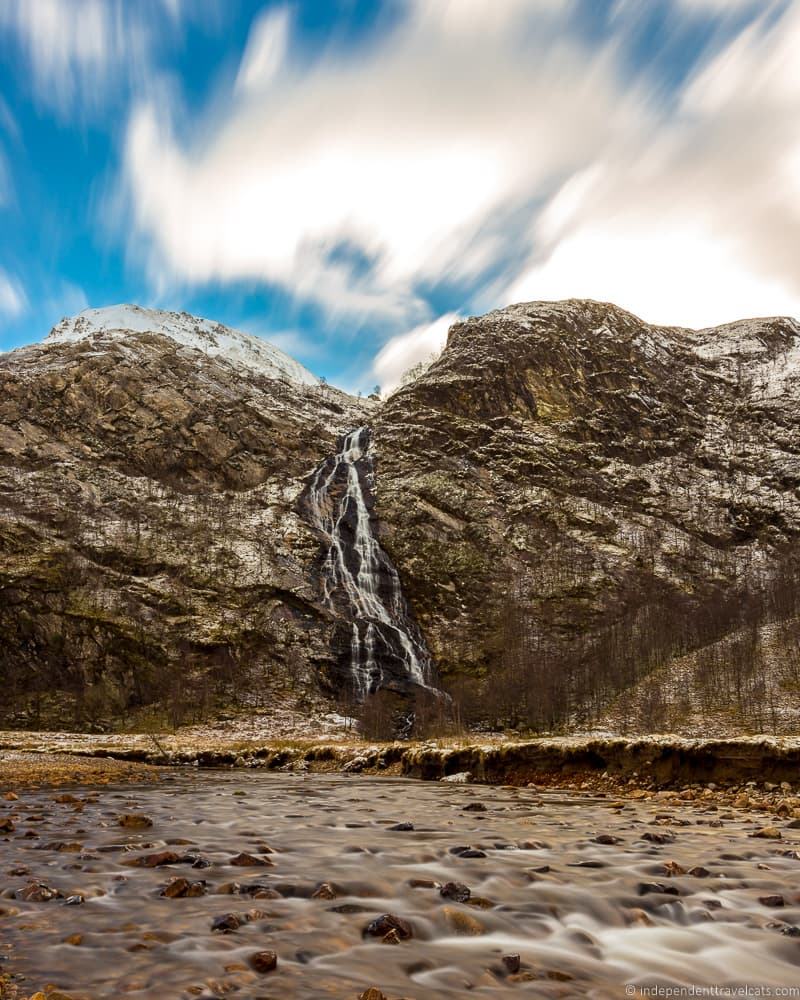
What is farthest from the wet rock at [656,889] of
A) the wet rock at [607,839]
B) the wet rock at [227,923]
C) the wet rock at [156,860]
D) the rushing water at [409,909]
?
the wet rock at [156,860]

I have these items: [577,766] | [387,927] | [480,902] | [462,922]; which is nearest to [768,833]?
[480,902]

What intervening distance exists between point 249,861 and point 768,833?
907 centimetres

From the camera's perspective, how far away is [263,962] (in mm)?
5648

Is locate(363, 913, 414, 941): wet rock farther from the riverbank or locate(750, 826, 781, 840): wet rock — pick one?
the riverbank

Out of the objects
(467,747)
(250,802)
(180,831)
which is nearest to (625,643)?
(467,747)

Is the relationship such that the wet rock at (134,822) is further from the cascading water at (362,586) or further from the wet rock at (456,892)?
the cascading water at (362,586)

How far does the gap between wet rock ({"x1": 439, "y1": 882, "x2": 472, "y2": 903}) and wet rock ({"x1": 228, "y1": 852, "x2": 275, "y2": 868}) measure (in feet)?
8.96

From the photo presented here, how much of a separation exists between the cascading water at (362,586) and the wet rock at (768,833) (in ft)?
227

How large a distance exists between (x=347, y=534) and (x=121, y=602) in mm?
35428

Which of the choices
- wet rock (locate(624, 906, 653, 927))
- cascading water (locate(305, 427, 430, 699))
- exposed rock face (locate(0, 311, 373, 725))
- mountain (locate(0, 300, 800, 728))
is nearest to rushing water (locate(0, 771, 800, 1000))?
wet rock (locate(624, 906, 653, 927))

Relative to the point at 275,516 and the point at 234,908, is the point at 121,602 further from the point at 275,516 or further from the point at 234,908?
the point at 234,908

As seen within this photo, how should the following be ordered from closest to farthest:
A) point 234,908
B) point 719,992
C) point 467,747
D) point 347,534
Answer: point 719,992, point 234,908, point 467,747, point 347,534

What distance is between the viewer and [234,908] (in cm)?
733

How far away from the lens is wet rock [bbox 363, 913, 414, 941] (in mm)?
6680
